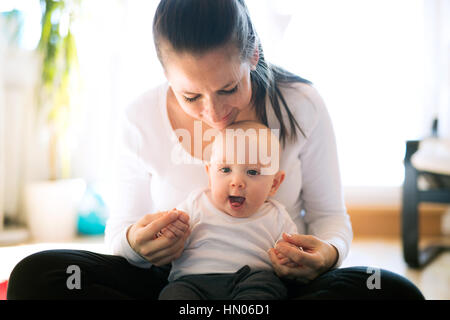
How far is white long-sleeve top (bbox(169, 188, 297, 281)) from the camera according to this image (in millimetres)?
793

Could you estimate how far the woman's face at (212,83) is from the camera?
0.78 metres

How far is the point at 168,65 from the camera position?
811 millimetres

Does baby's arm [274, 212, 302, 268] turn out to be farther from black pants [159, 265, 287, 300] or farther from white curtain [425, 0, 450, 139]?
white curtain [425, 0, 450, 139]

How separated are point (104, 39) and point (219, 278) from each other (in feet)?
6.98

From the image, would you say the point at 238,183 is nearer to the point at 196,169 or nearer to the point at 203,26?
the point at 196,169

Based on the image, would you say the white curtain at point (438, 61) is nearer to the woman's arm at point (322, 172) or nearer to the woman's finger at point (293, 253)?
the woman's arm at point (322, 172)

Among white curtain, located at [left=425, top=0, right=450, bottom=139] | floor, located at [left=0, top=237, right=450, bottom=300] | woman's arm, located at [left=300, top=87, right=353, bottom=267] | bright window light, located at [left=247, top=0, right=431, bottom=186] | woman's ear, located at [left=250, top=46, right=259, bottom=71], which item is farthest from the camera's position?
white curtain, located at [left=425, top=0, right=450, bottom=139]


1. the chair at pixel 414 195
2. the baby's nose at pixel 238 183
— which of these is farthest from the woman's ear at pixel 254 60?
the chair at pixel 414 195

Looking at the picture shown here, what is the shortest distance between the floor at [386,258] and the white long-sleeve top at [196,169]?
0.49 m

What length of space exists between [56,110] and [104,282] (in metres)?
1.68

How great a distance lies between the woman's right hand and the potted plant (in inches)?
66.5

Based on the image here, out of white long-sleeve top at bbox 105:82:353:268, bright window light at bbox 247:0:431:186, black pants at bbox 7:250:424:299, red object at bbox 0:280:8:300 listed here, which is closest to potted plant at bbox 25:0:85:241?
bright window light at bbox 247:0:431:186

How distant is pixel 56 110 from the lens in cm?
232
